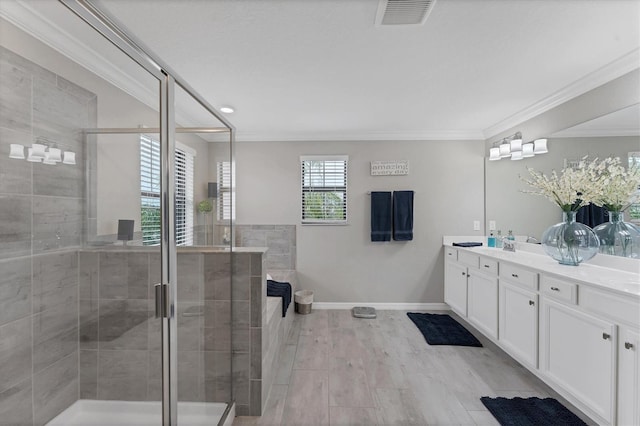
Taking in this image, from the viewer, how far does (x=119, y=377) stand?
1.56 metres

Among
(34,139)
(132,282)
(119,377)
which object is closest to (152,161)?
(34,139)

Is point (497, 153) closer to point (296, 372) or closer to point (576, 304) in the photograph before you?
point (576, 304)

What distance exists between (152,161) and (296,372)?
2008mm

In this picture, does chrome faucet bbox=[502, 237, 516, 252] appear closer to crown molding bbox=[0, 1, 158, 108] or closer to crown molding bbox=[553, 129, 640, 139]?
crown molding bbox=[553, 129, 640, 139]

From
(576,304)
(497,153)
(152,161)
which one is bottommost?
(576,304)

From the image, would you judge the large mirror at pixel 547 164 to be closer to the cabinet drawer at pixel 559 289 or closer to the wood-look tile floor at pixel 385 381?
the cabinet drawer at pixel 559 289

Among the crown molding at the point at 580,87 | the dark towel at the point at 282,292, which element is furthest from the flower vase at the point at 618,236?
the dark towel at the point at 282,292

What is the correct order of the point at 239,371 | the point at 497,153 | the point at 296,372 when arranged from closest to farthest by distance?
the point at 239,371, the point at 296,372, the point at 497,153

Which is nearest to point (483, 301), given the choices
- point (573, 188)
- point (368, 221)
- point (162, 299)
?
point (573, 188)

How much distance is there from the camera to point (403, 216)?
381 cm

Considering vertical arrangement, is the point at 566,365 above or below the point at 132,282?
below

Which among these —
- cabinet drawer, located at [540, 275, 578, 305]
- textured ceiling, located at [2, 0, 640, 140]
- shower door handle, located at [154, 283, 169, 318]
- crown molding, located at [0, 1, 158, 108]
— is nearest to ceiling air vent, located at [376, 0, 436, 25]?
textured ceiling, located at [2, 0, 640, 140]

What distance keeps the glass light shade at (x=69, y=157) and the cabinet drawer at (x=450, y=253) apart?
3676 millimetres

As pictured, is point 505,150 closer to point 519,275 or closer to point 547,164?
point 547,164
